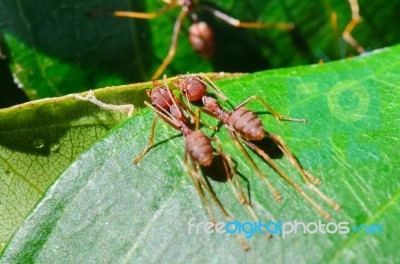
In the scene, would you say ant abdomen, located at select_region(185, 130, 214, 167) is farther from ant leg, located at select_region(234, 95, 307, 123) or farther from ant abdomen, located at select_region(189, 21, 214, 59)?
ant abdomen, located at select_region(189, 21, 214, 59)

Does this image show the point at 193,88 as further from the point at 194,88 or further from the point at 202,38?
the point at 202,38

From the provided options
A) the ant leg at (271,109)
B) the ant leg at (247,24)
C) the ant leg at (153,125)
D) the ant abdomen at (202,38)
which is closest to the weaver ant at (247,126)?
the ant leg at (271,109)

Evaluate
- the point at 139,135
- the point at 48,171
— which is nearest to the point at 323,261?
the point at 139,135

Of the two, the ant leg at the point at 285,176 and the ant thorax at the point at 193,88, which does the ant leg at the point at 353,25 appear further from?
the ant leg at the point at 285,176

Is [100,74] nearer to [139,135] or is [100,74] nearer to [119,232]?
[139,135]

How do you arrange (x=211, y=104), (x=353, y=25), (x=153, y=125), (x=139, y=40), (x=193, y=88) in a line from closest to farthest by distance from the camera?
(x=153, y=125) → (x=211, y=104) → (x=193, y=88) → (x=139, y=40) → (x=353, y=25)

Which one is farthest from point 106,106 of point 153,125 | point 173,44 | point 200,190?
point 173,44
